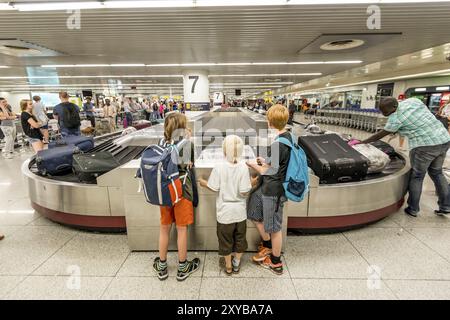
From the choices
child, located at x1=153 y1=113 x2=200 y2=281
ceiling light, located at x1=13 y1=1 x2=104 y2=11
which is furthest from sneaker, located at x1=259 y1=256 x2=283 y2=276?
ceiling light, located at x1=13 y1=1 x2=104 y2=11

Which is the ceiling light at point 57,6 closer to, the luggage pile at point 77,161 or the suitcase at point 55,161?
the luggage pile at point 77,161

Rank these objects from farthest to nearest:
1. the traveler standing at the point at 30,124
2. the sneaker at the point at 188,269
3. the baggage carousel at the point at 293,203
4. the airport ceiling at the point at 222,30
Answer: the traveler standing at the point at 30,124 → the airport ceiling at the point at 222,30 → the baggage carousel at the point at 293,203 → the sneaker at the point at 188,269

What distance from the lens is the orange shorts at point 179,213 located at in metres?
2.22

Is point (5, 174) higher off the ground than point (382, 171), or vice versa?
point (382, 171)

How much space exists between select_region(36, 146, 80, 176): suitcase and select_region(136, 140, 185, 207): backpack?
7.69 ft

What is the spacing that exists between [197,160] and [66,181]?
6.67ft

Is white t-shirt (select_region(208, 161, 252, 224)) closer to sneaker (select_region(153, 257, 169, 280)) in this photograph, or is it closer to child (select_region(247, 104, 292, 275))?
child (select_region(247, 104, 292, 275))

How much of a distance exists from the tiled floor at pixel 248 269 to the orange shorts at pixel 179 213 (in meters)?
0.54

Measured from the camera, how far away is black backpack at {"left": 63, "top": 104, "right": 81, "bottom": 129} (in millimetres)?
5820

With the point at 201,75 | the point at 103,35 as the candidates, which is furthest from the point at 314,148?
the point at 201,75

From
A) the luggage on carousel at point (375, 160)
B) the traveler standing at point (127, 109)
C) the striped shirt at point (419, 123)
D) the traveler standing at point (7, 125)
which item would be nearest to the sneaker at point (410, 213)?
the luggage on carousel at point (375, 160)

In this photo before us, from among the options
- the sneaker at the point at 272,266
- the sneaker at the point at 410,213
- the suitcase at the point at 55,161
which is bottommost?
the sneaker at the point at 410,213
